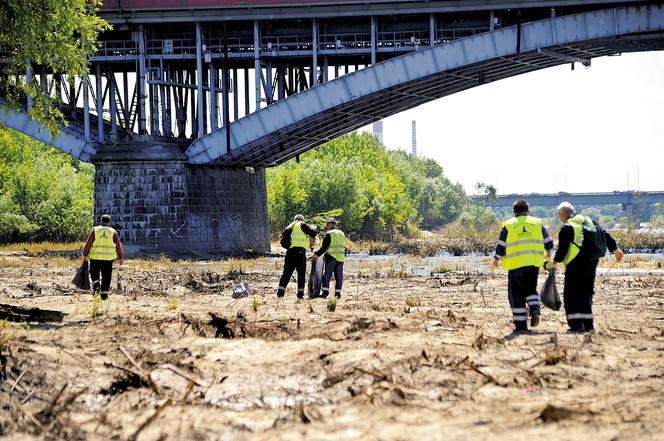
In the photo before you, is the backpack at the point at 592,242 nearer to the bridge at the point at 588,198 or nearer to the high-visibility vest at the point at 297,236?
the high-visibility vest at the point at 297,236

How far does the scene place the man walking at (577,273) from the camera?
1206 cm

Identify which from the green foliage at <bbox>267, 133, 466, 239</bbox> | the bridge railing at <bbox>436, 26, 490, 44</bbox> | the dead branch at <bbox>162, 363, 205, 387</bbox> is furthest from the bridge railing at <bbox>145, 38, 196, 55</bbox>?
the dead branch at <bbox>162, 363, 205, 387</bbox>

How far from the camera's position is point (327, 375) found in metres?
9.03

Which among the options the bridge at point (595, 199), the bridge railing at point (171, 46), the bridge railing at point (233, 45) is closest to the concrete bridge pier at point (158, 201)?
the bridge railing at point (171, 46)

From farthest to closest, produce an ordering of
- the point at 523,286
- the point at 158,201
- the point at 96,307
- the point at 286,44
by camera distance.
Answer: the point at 158,201 → the point at 286,44 → the point at 96,307 → the point at 523,286

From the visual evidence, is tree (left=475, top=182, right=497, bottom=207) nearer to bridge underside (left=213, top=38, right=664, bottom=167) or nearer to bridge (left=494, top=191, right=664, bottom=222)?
bridge (left=494, top=191, right=664, bottom=222)

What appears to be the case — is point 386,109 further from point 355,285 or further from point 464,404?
point 464,404

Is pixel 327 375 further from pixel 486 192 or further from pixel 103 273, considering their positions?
pixel 486 192

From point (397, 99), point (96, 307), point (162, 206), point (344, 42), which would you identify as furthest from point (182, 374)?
point (397, 99)

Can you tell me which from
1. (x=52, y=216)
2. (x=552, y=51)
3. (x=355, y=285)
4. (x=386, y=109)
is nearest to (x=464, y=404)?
(x=355, y=285)

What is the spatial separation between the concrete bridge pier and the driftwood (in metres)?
24.8

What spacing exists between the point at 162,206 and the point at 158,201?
0.76 ft

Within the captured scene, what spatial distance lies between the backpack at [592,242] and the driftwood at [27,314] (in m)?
6.28

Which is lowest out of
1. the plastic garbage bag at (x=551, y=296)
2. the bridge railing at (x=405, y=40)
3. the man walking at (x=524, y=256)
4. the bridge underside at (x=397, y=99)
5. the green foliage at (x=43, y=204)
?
the plastic garbage bag at (x=551, y=296)
